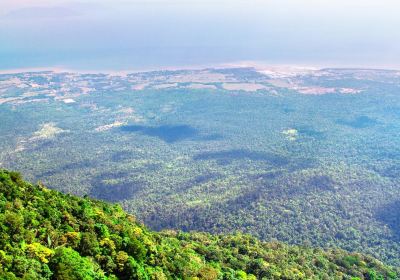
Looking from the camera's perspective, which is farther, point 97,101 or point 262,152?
point 97,101

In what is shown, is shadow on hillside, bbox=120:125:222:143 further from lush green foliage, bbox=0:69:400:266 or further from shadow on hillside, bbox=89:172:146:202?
shadow on hillside, bbox=89:172:146:202

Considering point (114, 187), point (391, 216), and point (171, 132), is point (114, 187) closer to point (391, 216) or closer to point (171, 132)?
point (171, 132)

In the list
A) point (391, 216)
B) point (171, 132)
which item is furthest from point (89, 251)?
point (171, 132)

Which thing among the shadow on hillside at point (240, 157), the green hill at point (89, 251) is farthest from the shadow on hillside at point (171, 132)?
the green hill at point (89, 251)

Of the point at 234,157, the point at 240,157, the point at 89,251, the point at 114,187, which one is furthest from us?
the point at 234,157

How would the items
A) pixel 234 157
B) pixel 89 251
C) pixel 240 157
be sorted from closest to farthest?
pixel 89 251
pixel 240 157
pixel 234 157

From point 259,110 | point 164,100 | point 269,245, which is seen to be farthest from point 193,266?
point 164,100

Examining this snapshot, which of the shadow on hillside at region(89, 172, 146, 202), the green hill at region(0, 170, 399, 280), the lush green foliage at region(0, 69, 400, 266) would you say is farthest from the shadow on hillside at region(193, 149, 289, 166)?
the green hill at region(0, 170, 399, 280)

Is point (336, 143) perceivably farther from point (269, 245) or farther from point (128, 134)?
point (269, 245)

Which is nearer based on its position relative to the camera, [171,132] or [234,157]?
[234,157]
